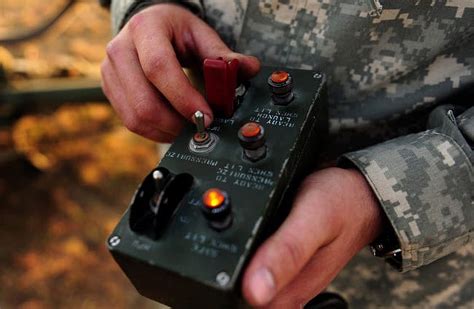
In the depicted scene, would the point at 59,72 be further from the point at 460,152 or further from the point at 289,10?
the point at 460,152

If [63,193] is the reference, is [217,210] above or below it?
above

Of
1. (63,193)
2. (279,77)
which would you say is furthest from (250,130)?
(63,193)

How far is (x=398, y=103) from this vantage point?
2.85 feet

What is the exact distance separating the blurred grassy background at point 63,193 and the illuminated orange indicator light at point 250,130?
1.12 m

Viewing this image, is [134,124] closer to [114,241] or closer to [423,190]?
[114,241]

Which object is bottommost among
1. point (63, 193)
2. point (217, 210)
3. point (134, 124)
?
point (63, 193)

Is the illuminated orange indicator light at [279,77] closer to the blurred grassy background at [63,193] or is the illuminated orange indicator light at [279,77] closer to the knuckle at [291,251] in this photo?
the knuckle at [291,251]

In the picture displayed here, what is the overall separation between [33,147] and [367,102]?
1488mm

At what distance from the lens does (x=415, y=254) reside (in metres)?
0.74

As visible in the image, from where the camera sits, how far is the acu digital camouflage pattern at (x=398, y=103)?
734 mm

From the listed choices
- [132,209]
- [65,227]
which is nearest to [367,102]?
[132,209]

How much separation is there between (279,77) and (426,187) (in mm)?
253

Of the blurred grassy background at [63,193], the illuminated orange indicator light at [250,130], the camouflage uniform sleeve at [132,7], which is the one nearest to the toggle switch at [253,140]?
the illuminated orange indicator light at [250,130]

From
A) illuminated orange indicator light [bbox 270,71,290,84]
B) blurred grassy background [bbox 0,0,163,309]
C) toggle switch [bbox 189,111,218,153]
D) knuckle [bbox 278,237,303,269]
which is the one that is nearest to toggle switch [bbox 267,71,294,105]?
illuminated orange indicator light [bbox 270,71,290,84]
